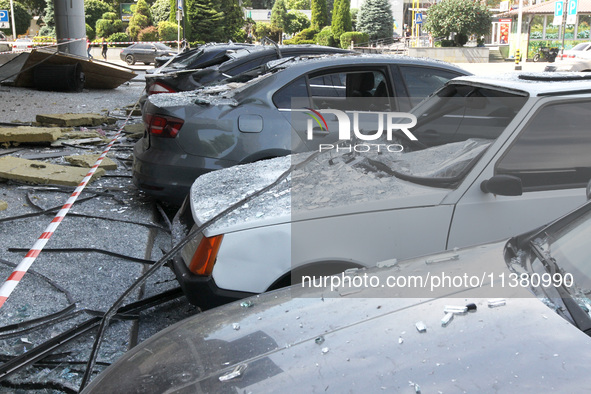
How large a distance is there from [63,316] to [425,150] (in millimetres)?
2551

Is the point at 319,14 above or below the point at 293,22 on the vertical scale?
above

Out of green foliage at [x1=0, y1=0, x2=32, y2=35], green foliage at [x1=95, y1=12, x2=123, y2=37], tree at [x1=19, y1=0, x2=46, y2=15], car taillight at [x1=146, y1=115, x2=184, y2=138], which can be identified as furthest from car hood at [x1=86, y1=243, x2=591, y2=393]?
tree at [x1=19, y1=0, x2=46, y2=15]

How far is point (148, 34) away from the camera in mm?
48719

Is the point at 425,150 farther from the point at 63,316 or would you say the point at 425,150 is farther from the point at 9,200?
the point at 9,200

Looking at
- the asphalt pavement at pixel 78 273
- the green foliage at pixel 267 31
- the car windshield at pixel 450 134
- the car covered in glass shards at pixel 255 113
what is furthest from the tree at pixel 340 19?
the car windshield at pixel 450 134

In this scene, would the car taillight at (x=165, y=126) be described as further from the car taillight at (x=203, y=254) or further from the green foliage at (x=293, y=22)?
the green foliage at (x=293, y=22)

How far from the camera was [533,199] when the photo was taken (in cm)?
356

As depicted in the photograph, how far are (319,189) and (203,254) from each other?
777mm

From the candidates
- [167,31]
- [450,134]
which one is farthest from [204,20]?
[450,134]

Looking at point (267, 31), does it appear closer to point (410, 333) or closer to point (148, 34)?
point (148, 34)

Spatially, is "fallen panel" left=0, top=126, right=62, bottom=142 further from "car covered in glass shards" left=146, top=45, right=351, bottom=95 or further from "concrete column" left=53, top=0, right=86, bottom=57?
"concrete column" left=53, top=0, right=86, bottom=57

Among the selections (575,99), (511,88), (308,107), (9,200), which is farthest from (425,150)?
(9,200)

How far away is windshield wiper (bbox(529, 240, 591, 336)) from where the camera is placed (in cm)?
197

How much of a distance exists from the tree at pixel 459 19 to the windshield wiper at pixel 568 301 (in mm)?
39214
